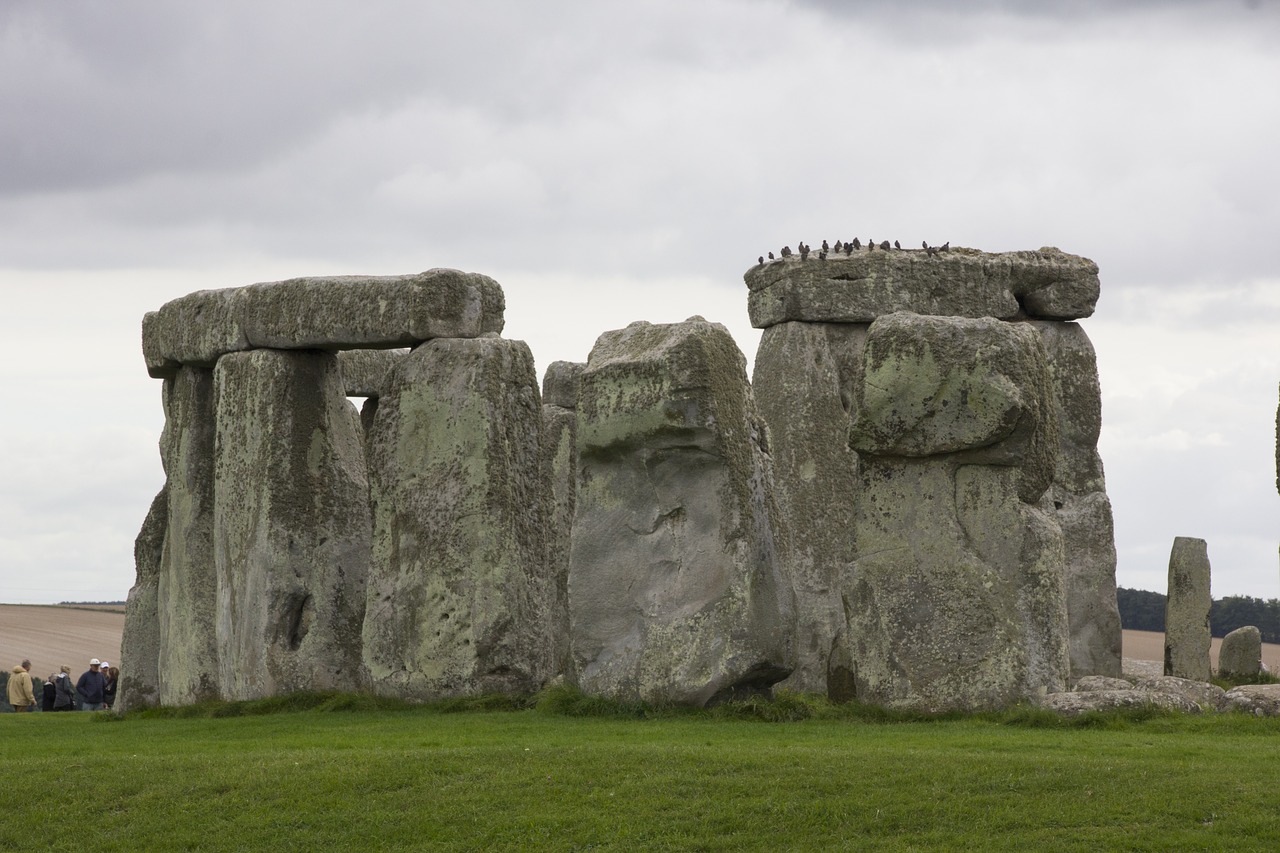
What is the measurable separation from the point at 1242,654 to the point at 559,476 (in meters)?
9.15

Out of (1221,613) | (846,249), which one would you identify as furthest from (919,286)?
(1221,613)

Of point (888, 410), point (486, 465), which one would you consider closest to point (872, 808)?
point (888, 410)

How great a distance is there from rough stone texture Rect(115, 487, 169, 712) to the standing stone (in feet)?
15.5

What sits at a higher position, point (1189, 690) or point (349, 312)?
point (349, 312)

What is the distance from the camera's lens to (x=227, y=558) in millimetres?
23297

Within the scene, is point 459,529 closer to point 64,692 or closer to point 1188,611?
point 64,692

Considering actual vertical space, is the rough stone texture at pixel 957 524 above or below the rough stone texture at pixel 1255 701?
above

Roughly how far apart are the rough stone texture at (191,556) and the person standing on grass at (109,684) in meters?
4.93

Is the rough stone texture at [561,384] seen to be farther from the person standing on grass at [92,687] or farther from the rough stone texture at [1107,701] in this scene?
the rough stone texture at [1107,701]

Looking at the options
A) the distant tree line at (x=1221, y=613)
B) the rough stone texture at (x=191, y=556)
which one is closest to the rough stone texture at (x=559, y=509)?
the rough stone texture at (x=191, y=556)

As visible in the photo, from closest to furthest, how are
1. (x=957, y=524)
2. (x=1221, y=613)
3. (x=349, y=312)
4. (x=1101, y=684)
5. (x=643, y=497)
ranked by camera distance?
(x=957, y=524) → (x=1101, y=684) → (x=643, y=497) → (x=349, y=312) → (x=1221, y=613)

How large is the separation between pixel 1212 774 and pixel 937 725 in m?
3.08

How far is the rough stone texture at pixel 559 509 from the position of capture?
22156 mm

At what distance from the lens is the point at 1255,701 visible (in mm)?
17562
